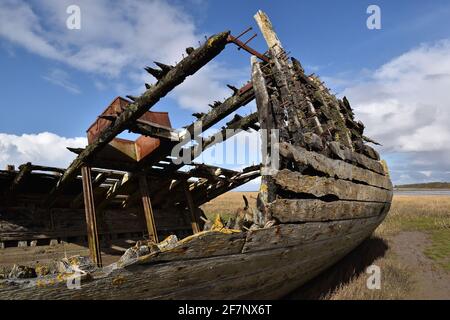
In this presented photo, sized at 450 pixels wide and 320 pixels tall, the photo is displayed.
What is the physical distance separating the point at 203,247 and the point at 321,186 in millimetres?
2204

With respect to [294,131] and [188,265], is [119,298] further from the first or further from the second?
[294,131]

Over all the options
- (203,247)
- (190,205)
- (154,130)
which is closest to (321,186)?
(203,247)

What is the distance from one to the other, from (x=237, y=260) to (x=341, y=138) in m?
4.46

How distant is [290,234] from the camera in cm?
378

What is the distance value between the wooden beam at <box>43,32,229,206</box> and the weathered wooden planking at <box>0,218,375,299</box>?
8.30 feet

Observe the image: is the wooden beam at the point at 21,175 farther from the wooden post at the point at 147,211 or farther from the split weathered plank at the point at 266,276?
the split weathered plank at the point at 266,276

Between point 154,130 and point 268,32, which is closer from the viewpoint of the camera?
point 154,130

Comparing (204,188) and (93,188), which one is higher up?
(93,188)

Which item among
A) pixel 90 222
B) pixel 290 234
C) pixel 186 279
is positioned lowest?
pixel 186 279

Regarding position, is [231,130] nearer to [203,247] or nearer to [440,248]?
[203,247]

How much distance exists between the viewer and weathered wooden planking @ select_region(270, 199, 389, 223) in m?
3.64

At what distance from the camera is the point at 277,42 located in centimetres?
641

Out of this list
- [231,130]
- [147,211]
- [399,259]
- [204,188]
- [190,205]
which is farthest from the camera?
[204,188]
